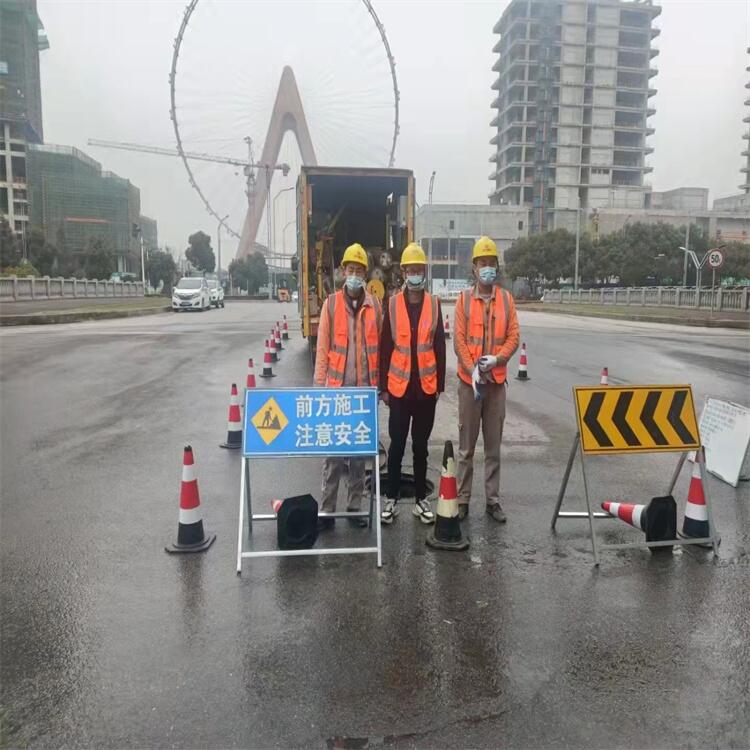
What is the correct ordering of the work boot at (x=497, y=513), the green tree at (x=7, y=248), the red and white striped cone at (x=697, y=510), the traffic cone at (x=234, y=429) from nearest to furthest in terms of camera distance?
the red and white striped cone at (x=697, y=510) → the work boot at (x=497, y=513) → the traffic cone at (x=234, y=429) → the green tree at (x=7, y=248)

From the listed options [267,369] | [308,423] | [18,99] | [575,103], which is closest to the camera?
[308,423]

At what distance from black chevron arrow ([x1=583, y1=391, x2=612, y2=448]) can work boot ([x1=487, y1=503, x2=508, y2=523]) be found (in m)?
1.02

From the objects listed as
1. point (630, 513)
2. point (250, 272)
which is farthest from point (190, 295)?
point (250, 272)

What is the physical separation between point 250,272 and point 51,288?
55.1m

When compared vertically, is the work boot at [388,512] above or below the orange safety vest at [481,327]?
below

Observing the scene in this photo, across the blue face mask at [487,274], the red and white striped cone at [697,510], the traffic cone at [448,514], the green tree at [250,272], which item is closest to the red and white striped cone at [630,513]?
the red and white striped cone at [697,510]

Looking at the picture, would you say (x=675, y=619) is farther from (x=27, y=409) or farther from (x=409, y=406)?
(x=27, y=409)

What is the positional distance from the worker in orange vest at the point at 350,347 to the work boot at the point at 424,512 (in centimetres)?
43

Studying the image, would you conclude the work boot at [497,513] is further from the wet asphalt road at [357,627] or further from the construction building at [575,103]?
the construction building at [575,103]

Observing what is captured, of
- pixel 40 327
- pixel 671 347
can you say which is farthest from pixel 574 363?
pixel 40 327

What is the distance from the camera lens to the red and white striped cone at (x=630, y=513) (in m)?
4.87

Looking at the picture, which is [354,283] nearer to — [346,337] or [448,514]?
[346,337]

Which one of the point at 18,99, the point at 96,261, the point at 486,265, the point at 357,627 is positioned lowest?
the point at 357,627

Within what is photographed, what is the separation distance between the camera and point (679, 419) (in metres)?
4.73
